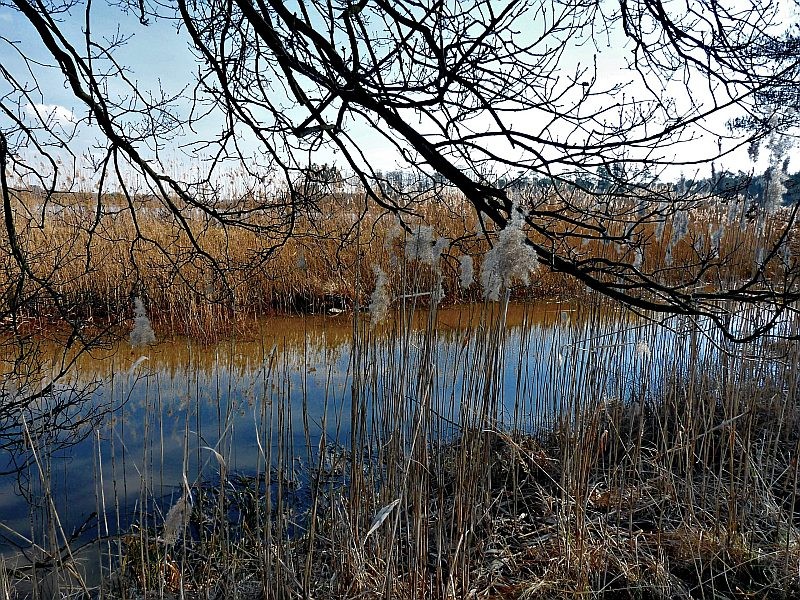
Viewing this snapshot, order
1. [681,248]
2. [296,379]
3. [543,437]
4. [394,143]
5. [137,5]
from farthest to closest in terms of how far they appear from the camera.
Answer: [681,248], [296,379], [543,437], [137,5], [394,143]

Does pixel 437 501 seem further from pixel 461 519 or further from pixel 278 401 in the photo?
pixel 278 401

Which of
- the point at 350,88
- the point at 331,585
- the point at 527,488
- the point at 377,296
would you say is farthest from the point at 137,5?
the point at 527,488

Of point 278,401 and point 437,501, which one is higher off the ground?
point 278,401

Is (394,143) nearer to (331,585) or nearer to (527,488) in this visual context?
(331,585)

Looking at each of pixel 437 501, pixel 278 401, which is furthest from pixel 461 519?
pixel 278 401

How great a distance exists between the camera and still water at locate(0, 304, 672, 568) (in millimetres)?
1750

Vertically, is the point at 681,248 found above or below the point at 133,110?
below

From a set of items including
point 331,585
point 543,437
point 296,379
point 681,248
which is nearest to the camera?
point 331,585

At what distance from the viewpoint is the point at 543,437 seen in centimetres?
319

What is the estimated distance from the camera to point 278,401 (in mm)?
1716

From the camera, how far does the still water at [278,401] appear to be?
1.75m

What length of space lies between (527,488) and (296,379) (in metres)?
2.09

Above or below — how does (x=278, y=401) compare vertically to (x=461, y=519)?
above

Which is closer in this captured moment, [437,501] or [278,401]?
[278,401]
